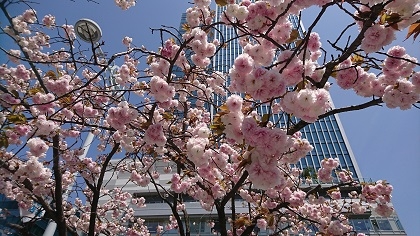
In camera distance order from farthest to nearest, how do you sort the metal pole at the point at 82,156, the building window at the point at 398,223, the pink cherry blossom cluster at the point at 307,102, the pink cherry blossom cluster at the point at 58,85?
1. the building window at the point at 398,223
2. the metal pole at the point at 82,156
3. the pink cherry blossom cluster at the point at 58,85
4. the pink cherry blossom cluster at the point at 307,102

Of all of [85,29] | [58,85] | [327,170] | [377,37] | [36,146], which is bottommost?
[36,146]

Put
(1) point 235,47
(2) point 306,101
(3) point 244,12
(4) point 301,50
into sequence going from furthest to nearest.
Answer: (1) point 235,47 → (3) point 244,12 → (4) point 301,50 → (2) point 306,101

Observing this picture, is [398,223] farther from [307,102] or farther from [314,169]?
[307,102]

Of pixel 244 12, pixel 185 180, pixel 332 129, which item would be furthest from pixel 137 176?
pixel 332 129

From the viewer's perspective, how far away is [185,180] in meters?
4.66

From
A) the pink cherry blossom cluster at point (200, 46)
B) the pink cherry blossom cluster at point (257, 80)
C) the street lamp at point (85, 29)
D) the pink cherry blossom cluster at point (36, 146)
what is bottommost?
the pink cherry blossom cluster at point (257, 80)

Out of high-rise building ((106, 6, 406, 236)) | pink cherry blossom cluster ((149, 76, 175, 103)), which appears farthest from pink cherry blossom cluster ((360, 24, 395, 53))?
high-rise building ((106, 6, 406, 236))

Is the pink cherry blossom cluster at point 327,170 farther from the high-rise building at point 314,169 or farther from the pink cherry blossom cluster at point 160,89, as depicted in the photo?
the high-rise building at point 314,169

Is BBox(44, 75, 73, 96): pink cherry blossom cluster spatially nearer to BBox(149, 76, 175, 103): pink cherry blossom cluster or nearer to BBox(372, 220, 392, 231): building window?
BBox(149, 76, 175, 103): pink cherry blossom cluster

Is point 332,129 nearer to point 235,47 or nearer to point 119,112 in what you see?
point 235,47

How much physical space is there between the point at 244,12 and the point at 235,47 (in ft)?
172

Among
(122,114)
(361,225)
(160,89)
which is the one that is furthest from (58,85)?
(361,225)

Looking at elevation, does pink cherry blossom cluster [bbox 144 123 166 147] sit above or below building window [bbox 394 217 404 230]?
below

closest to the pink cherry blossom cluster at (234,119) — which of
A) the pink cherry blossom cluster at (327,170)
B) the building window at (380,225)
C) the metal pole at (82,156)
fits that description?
the pink cherry blossom cluster at (327,170)
